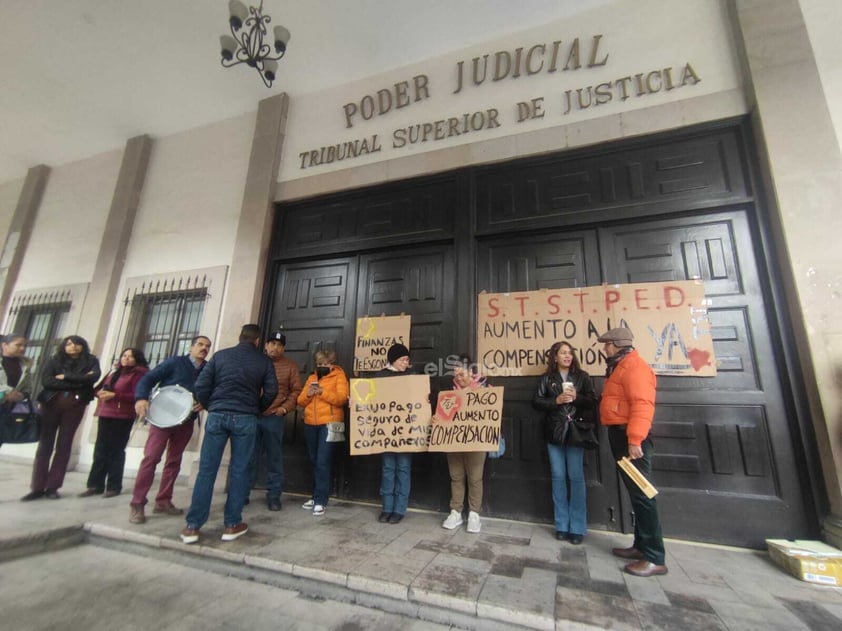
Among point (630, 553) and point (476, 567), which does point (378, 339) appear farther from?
point (630, 553)

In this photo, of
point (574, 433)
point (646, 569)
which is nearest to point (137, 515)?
point (574, 433)

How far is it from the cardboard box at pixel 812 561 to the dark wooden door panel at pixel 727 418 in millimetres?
374

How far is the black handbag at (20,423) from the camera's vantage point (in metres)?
3.88

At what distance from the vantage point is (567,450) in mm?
3328

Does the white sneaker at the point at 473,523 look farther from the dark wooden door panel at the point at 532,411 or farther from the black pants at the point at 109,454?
the black pants at the point at 109,454

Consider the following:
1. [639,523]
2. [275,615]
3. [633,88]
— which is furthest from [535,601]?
[633,88]

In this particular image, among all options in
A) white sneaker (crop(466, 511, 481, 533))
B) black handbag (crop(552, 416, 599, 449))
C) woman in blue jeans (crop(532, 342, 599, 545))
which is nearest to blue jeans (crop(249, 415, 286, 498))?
white sneaker (crop(466, 511, 481, 533))

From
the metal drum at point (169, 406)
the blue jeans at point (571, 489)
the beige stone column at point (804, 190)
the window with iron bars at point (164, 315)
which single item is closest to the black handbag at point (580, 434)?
the blue jeans at point (571, 489)

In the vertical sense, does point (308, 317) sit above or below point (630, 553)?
above

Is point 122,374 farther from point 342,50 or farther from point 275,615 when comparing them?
point 342,50

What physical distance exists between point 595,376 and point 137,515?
4.62 m

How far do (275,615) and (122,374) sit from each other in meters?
3.69

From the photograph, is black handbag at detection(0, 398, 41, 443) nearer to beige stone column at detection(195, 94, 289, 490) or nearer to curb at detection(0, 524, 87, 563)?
curb at detection(0, 524, 87, 563)

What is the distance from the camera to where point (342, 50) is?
546 cm
